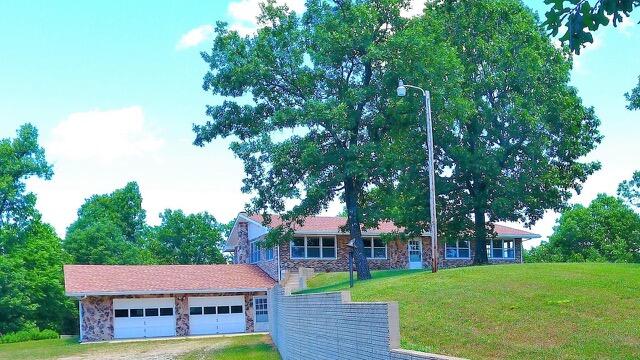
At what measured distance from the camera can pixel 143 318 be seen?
1435 inches

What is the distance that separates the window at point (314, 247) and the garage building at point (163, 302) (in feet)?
6.85

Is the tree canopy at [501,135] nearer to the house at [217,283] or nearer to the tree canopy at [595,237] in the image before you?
the house at [217,283]

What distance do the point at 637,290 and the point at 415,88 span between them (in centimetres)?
1460

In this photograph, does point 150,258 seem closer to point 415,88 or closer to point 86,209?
point 86,209

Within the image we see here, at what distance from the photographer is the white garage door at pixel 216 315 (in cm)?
3741

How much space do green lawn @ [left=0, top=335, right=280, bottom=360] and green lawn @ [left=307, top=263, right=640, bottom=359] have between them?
28.3 feet

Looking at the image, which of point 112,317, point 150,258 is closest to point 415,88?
point 112,317

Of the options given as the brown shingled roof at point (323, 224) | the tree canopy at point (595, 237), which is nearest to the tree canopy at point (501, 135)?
the brown shingled roof at point (323, 224)

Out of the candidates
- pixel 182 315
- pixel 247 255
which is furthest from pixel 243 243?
pixel 182 315

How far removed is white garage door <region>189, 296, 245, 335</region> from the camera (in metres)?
37.4

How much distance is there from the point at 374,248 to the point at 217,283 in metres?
8.83

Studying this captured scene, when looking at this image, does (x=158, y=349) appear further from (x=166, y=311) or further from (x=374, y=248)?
(x=374, y=248)

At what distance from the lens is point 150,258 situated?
6262 cm

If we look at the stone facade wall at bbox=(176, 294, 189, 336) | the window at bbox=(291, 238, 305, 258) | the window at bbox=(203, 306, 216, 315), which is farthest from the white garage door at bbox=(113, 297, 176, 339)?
the window at bbox=(291, 238, 305, 258)
